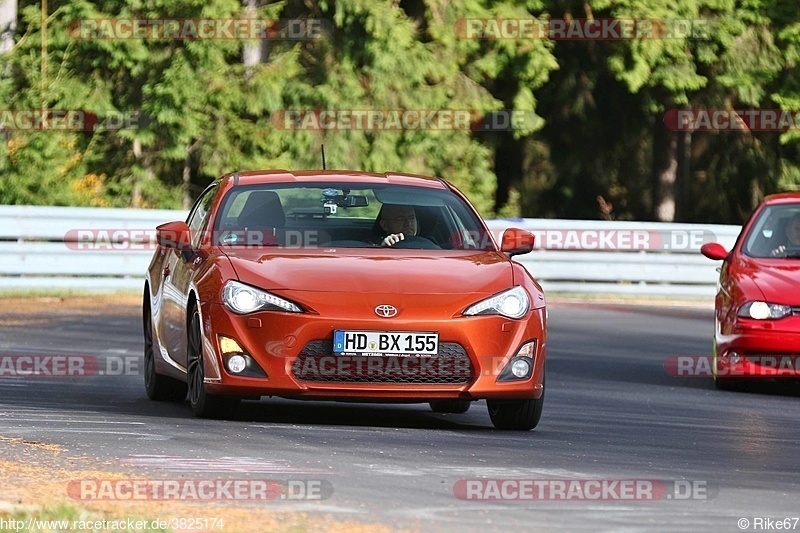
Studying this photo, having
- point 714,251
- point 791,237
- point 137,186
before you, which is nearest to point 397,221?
point 714,251

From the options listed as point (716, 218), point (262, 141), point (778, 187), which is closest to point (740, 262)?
point (262, 141)

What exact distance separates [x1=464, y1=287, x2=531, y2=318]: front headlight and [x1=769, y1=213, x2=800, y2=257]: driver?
484cm

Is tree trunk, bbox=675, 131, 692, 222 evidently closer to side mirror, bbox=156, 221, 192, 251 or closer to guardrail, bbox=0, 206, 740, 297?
guardrail, bbox=0, 206, 740, 297

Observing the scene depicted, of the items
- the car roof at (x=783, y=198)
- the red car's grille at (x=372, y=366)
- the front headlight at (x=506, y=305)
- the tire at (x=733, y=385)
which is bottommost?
the tire at (x=733, y=385)

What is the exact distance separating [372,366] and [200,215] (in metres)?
2.48

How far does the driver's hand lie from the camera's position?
37.7 feet

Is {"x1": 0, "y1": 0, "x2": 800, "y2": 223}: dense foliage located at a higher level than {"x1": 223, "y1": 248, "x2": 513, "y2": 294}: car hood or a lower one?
lower

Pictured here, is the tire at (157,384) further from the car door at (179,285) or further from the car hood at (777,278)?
the car hood at (777,278)

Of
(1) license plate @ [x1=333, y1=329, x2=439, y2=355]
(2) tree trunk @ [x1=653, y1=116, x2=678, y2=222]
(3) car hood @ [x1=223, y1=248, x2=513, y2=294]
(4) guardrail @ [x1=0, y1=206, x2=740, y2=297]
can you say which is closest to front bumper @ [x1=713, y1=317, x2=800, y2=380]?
(3) car hood @ [x1=223, y1=248, x2=513, y2=294]

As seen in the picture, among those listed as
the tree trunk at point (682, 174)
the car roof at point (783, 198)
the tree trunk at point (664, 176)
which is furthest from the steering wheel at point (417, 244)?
the tree trunk at point (682, 174)

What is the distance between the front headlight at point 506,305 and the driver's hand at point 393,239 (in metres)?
1.07

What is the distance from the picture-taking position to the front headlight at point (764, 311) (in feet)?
46.6

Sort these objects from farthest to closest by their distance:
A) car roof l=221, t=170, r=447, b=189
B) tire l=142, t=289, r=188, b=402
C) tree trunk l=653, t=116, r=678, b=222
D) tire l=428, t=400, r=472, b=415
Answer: tree trunk l=653, t=116, r=678, b=222, tire l=142, t=289, r=188, b=402, tire l=428, t=400, r=472, b=415, car roof l=221, t=170, r=447, b=189

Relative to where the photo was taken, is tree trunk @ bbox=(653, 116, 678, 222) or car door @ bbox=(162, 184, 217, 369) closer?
car door @ bbox=(162, 184, 217, 369)
